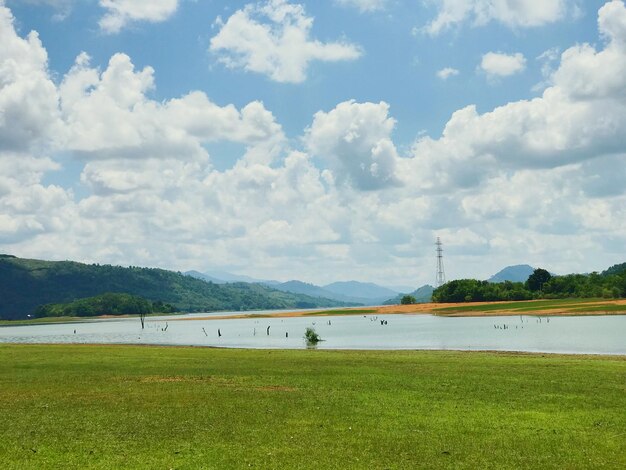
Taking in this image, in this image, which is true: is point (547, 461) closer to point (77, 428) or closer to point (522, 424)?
point (522, 424)

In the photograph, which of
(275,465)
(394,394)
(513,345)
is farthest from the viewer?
Result: (513,345)

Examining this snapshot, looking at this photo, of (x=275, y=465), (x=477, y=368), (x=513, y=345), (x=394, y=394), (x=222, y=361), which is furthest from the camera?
(x=513, y=345)

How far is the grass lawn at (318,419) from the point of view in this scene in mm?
19844

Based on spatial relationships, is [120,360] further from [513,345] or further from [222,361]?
[513,345]

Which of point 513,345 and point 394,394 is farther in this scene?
point 513,345

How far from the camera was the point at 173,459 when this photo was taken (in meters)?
19.8

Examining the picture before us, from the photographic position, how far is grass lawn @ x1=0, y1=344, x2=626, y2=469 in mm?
19844

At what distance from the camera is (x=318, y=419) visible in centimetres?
2547

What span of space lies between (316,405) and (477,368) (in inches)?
770

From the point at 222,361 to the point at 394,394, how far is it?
26263 mm

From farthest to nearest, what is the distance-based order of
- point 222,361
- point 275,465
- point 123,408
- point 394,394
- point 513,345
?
point 513,345, point 222,361, point 394,394, point 123,408, point 275,465

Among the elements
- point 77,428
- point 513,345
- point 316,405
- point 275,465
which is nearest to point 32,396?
point 77,428

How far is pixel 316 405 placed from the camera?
28.7m

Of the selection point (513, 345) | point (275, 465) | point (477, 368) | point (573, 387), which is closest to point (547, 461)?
point (275, 465)
